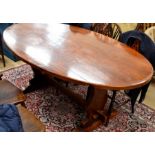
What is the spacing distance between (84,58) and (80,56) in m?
0.05

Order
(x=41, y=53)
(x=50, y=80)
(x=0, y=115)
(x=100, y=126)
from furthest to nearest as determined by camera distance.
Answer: (x=50, y=80), (x=100, y=126), (x=41, y=53), (x=0, y=115)

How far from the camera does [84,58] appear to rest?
2.00 meters

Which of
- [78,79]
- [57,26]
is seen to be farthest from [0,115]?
[57,26]

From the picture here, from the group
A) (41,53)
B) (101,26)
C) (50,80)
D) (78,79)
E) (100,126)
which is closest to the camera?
(78,79)

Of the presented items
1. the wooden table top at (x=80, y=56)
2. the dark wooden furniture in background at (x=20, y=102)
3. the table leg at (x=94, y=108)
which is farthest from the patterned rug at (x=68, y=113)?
the wooden table top at (x=80, y=56)

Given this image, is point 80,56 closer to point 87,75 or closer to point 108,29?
point 87,75

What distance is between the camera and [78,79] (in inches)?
66.6

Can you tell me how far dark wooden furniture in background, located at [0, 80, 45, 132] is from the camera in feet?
5.37

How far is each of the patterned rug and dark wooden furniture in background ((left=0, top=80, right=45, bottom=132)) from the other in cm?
53

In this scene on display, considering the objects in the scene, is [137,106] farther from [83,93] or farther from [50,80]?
[50,80]

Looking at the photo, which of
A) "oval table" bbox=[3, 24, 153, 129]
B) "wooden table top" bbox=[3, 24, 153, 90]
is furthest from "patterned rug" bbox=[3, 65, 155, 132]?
"wooden table top" bbox=[3, 24, 153, 90]

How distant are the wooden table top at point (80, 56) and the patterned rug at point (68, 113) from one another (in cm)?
76

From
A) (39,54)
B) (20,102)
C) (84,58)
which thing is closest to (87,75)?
(84,58)
